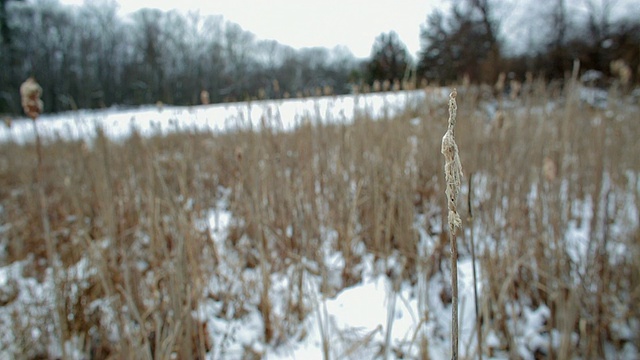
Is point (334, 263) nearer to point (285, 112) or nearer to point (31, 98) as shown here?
point (31, 98)

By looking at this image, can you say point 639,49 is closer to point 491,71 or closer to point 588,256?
point 491,71

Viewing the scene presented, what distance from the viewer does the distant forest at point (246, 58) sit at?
8.59 ft

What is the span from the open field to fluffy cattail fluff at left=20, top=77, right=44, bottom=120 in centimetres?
12

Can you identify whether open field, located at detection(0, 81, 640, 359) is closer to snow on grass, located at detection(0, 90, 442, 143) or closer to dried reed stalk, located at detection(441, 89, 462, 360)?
snow on grass, located at detection(0, 90, 442, 143)

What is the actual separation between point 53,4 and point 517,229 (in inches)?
1144

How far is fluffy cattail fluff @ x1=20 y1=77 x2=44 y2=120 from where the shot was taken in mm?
729

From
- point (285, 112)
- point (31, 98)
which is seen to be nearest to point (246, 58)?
point (285, 112)

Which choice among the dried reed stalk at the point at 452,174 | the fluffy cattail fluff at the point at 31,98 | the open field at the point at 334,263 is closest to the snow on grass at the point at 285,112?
the open field at the point at 334,263

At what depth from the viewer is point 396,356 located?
3.26 feet

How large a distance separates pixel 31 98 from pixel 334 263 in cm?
111

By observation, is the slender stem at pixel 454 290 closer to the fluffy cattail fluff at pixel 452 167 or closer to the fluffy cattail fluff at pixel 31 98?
the fluffy cattail fluff at pixel 452 167

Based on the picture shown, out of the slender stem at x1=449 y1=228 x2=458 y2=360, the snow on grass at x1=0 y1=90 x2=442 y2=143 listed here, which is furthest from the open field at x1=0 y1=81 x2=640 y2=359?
the slender stem at x1=449 y1=228 x2=458 y2=360

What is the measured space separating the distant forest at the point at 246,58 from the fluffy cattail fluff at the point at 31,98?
2.82ft

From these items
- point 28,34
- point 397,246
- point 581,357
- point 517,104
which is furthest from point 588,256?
point 28,34
